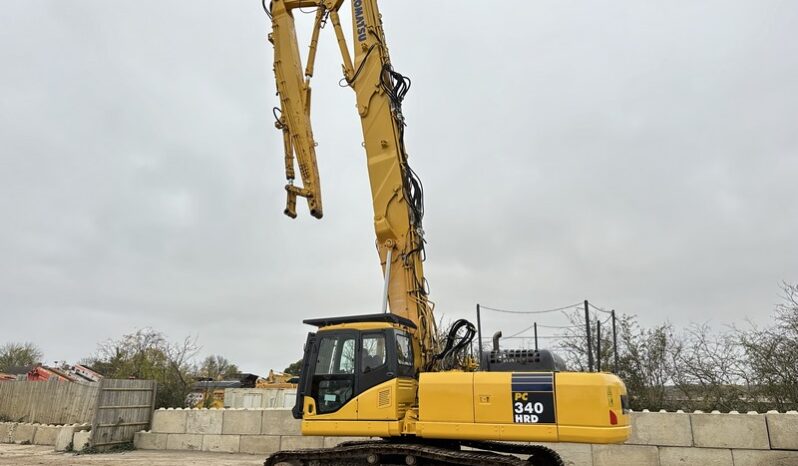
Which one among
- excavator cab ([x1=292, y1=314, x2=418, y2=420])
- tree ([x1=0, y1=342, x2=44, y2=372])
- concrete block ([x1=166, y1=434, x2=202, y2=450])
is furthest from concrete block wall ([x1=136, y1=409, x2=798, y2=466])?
tree ([x1=0, y1=342, x2=44, y2=372])

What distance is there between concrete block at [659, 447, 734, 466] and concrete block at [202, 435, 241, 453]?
9085 mm

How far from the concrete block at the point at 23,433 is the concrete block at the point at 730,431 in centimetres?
1613

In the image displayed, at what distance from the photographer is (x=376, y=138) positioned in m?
8.84

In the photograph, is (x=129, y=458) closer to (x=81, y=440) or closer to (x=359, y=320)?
(x=81, y=440)

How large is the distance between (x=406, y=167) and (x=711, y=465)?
24.4 feet

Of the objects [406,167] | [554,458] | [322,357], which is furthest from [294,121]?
[554,458]

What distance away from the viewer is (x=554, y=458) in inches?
293

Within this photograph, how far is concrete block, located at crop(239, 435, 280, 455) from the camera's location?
1210cm

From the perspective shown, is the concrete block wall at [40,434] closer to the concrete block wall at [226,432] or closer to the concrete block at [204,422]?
the concrete block wall at [226,432]

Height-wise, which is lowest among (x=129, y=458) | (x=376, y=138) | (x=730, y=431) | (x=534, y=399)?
(x=129, y=458)

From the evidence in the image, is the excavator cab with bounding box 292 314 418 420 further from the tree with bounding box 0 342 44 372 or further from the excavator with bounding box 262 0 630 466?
the tree with bounding box 0 342 44 372

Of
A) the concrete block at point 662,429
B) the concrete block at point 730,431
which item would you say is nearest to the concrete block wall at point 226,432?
the concrete block at point 662,429

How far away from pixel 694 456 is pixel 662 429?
2.09 feet

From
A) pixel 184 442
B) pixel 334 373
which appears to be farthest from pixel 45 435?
pixel 334 373
